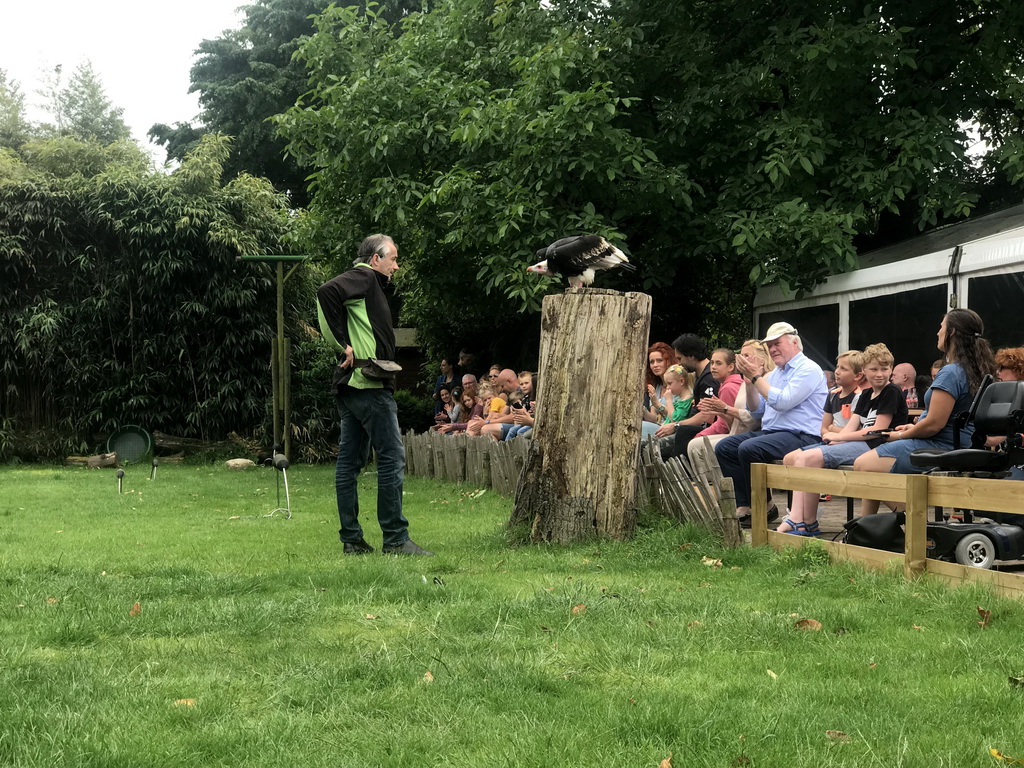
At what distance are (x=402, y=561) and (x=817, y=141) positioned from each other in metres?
8.11

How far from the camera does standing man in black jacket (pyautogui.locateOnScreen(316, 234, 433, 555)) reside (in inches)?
254

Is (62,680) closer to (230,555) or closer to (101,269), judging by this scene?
(230,555)

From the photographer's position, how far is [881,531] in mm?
5766

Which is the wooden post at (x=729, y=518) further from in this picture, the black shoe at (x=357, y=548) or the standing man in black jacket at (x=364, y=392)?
the black shoe at (x=357, y=548)

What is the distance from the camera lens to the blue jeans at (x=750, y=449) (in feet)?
24.0

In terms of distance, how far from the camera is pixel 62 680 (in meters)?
3.48

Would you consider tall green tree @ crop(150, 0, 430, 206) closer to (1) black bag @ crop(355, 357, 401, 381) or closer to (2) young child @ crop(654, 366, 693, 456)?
(2) young child @ crop(654, 366, 693, 456)

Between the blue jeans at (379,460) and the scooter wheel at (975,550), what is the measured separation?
321 centimetres

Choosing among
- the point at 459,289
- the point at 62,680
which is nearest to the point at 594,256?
the point at 62,680

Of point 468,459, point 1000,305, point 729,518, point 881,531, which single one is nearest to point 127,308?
point 468,459

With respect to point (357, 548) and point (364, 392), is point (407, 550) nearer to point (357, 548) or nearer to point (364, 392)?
point (357, 548)

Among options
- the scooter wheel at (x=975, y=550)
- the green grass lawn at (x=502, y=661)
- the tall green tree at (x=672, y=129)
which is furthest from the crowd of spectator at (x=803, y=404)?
the tall green tree at (x=672, y=129)

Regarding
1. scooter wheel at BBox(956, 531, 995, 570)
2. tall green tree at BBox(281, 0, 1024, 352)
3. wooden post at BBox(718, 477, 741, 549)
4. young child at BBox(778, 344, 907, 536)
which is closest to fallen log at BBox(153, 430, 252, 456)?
tall green tree at BBox(281, 0, 1024, 352)

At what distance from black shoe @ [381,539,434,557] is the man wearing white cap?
2.30 m
